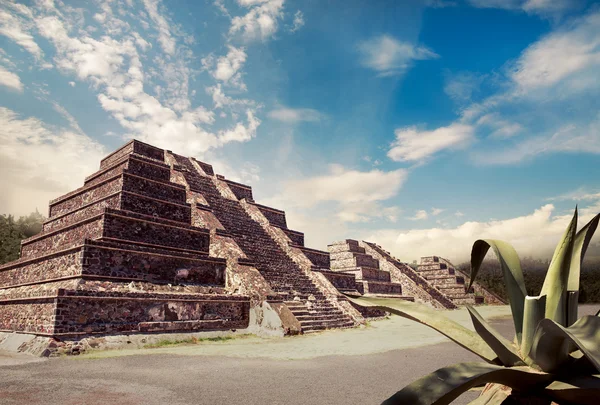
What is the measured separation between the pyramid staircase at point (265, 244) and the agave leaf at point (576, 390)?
10.3m

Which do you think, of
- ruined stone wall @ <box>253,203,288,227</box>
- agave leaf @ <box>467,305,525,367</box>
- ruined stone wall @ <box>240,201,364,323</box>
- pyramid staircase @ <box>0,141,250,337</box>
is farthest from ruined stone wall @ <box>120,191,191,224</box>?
agave leaf @ <box>467,305,525,367</box>

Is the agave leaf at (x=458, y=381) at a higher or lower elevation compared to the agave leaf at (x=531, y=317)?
lower

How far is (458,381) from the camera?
1.51m

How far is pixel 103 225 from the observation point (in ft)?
36.2

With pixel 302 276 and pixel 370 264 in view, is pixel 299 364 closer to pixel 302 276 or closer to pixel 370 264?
pixel 302 276

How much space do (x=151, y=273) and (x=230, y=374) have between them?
5.95 metres

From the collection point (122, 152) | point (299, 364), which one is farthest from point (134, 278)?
point (122, 152)

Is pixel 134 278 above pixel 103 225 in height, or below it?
below

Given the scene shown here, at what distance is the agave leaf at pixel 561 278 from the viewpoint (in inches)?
69.1

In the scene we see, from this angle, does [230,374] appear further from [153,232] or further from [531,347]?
[153,232]

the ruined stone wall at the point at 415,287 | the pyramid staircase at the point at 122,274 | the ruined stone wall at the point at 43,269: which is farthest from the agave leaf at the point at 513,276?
the ruined stone wall at the point at 415,287

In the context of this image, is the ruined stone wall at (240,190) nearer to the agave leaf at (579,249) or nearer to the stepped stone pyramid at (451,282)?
the stepped stone pyramid at (451,282)

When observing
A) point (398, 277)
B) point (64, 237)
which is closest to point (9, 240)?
point (64, 237)

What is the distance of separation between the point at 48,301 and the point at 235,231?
8980 millimetres
